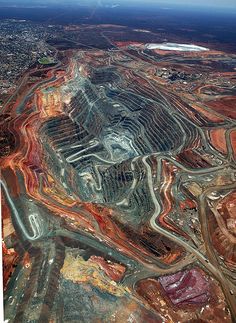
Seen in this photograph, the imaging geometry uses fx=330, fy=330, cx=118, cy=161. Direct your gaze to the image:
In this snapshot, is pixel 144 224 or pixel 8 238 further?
pixel 144 224

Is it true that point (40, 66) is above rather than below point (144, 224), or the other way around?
above

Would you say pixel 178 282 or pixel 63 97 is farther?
pixel 63 97

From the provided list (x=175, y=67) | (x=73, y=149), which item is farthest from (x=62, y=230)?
(x=175, y=67)

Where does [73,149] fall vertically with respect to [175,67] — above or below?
below

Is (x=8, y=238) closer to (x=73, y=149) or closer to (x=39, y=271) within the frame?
(x=39, y=271)

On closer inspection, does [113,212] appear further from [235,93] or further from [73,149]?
[235,93]

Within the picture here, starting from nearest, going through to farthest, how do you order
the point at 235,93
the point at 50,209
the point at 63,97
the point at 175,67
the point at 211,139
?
1. the point at 50,209
2. the point at 211,139
3. the point at 63,97
4. the point at 235,93
5. the point at 175,67

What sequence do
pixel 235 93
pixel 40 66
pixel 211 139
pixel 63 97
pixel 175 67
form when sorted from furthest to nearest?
pixel 175 67 < pixel 40 66 < pixel 235 93 < pixel 63 97 < pixel 211 139

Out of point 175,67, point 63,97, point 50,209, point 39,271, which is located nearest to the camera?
point 39,271

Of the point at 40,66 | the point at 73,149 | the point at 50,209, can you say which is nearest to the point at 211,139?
the point at 73,149
